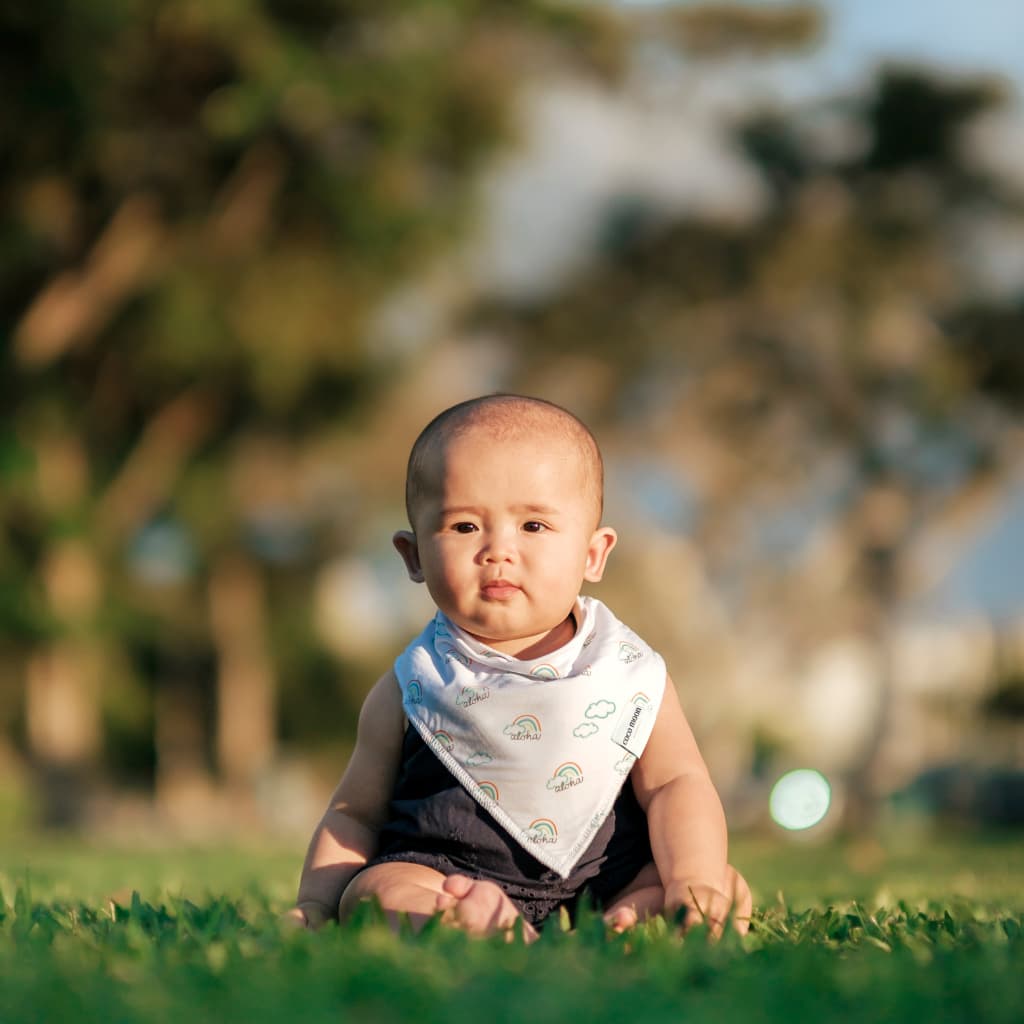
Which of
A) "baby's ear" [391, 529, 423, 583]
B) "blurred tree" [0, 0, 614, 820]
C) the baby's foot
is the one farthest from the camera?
"blurred tree" [0, 0, 614, 820]

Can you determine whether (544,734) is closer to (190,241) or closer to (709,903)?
(709,903)

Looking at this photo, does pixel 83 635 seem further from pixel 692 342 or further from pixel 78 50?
pixel 692 342

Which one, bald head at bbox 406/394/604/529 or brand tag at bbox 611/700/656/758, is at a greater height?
bald head at bbox 406/394/604/529

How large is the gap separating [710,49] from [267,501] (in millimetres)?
9421

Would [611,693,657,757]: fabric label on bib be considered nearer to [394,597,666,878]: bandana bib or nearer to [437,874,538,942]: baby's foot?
[394,597,666,878]: bandana bib

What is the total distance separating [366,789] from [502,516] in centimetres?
61

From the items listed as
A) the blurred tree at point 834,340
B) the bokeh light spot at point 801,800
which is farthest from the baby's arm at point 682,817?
the blurred tree at point 834,340

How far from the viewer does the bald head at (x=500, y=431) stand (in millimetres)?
3031

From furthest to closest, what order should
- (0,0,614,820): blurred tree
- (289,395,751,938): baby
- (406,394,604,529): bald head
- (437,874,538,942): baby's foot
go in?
1. (0,0,614,820): blurred tree
2. (406,394,604,529): bald head
3. (289,395,751,938): baby
4. (437,874,538,942): baby's foot

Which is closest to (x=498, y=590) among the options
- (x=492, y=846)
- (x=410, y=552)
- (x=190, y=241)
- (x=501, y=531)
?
(x=501, y=531)

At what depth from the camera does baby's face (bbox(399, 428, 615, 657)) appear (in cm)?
299

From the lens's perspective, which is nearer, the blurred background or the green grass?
the green grass

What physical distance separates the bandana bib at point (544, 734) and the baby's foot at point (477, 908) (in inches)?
8.7

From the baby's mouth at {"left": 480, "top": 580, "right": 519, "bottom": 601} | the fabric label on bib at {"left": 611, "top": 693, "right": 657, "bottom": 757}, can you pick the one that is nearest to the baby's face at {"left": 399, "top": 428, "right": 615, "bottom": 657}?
the baby's mouth at {"left": 480, "top": 580, "right": 519, "bottom": 601}
